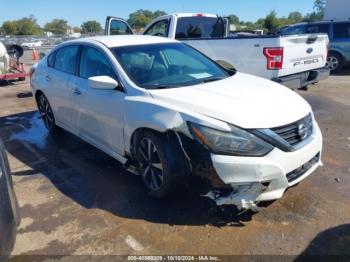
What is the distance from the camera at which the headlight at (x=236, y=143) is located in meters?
2.86

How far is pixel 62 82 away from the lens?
16.1 feet

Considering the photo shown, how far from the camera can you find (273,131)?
2.94 m

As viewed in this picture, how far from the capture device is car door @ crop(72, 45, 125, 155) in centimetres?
381

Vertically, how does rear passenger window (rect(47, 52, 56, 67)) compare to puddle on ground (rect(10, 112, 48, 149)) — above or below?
above

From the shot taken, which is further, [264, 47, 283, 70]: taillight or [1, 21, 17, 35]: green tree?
[1, 21, 17, 35]: green tree

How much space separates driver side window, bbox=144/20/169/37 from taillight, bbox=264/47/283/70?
9.83 ft

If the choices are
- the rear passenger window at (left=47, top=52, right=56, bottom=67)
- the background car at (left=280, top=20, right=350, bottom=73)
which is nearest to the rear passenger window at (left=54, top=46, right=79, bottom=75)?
the rear passenger window at (left=47, top=52, right=56, bottom=67)

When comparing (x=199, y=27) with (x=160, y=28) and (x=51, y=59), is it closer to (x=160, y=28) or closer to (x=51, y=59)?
(x=160, y=28)

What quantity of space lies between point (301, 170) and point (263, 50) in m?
3.57

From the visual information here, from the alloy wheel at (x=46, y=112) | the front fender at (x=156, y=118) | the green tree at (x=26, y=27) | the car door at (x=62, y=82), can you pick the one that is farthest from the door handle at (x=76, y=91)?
the green tree at (x=26, y=27)

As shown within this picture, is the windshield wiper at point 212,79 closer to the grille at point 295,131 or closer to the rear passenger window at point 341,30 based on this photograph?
the grille at point 295,131

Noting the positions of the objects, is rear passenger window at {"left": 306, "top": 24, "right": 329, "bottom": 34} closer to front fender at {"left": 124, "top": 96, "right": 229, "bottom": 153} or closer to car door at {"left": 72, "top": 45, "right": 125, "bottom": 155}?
car door at {"left": 72, "top": 45, "right": 125, "bottom": 155}

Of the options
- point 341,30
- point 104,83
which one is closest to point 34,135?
point 104,83

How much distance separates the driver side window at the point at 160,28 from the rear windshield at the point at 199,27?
338mm
